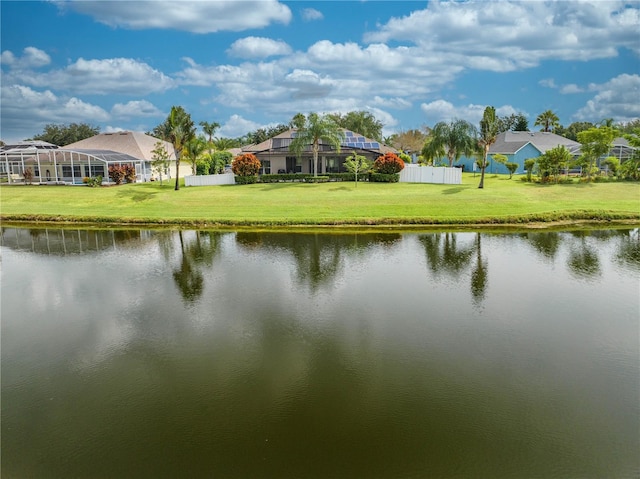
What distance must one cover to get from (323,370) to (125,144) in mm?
57851

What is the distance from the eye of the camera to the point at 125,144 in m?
60.8

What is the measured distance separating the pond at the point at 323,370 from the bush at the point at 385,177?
95.8 ft

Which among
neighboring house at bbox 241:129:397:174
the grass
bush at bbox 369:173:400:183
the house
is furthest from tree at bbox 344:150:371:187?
the house

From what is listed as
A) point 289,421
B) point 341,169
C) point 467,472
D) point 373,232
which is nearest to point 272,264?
point 373,232

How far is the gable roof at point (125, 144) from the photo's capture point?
59125 mm

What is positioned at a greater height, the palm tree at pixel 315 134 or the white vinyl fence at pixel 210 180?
the palm tree at pixel 315 134

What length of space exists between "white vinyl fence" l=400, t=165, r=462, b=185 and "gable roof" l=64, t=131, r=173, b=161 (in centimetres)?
2997

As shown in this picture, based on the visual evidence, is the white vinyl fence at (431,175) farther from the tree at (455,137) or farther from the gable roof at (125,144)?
the gable roof at (125,144)

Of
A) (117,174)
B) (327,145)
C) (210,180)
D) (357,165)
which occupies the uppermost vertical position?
(327,145)

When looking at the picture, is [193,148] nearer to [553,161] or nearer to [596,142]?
[553,161]

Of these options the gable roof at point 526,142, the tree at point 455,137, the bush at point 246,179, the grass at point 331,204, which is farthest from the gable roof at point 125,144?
the gable roof at point 526,142

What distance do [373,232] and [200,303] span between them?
16.0 metres

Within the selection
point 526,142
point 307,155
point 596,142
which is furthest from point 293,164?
point 596,142

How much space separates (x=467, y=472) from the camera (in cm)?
784
